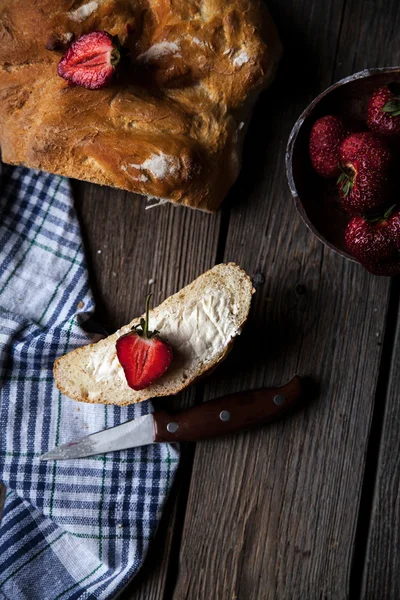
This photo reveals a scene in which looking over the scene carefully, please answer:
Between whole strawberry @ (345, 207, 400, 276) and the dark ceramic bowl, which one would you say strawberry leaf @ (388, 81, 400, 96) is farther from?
whole strawberry @ (345, 207, 400, 276)

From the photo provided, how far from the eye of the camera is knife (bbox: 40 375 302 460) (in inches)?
74.4

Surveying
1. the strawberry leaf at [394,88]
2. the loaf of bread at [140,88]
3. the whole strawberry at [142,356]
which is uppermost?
the loaf of bread at [140,88]

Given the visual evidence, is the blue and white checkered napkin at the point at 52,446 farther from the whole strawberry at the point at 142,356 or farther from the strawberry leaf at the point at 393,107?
the strawberry leaf at the point at 393,107

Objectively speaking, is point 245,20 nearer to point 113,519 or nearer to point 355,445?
point 355,445

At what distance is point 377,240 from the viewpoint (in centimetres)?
167

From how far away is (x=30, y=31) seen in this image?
1734 mm

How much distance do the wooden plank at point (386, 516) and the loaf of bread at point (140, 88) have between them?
0.94 metres

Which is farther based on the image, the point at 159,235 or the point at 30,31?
the point at 159,235

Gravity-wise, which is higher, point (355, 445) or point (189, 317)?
point (189, 317)

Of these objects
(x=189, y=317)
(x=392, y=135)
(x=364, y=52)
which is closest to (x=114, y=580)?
(x=189, y=317)

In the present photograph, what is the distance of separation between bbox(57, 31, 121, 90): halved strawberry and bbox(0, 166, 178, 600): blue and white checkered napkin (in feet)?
1.45

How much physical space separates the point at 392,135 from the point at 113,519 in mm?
1494

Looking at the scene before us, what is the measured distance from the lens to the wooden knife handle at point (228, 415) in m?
1.89

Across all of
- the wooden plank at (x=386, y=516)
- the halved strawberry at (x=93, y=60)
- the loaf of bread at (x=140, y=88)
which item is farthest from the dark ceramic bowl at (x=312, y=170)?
the halved strawberry at (x=93, y=60)
